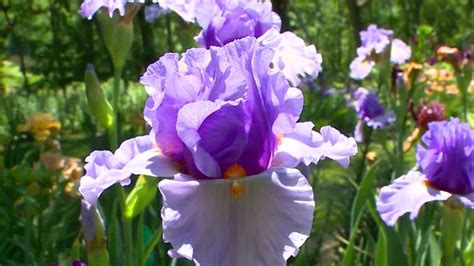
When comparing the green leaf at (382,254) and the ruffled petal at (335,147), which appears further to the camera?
the green leaf at (382,254)

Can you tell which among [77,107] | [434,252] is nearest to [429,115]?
[434,252]

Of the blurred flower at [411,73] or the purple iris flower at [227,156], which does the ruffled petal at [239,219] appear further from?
the blurred flower at [411,73]

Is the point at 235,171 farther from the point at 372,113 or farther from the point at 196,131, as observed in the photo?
the point at 372,113

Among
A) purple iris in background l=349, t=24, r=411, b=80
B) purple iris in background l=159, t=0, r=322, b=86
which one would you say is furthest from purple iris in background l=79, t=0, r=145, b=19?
purple iris in background l=349, t=24, r=411, b=80

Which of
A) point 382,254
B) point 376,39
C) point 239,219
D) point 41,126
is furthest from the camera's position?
point 376,39

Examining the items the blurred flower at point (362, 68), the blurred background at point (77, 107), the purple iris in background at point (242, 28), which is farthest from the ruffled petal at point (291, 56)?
the blurred flower at point (362, 68)

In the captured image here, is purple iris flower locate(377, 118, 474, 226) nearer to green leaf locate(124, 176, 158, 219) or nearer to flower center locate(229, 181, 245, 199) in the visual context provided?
green leaf locate(124, 176, 158, 219)
